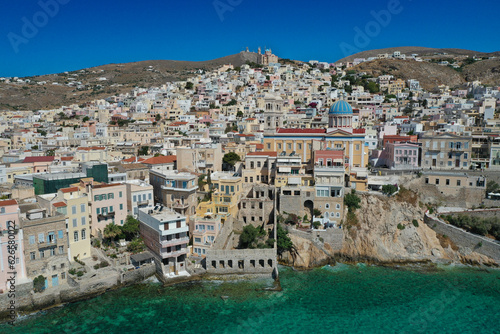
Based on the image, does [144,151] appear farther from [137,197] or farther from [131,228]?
[131,228]

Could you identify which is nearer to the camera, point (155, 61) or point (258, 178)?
point (258, 178)

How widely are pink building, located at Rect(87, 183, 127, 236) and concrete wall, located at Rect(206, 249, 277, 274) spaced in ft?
30.1

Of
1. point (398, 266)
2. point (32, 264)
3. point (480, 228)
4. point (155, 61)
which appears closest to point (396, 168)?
point (480, 228)

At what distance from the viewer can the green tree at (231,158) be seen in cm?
A: 4534

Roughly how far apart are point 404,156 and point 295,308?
24500mm

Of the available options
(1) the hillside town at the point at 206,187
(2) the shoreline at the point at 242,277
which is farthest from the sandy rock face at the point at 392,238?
(1) the hillside town at the point at 206,187

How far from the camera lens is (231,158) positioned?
45.4 m

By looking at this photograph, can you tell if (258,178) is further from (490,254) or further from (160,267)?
(490,254)

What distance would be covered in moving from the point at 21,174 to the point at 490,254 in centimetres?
4569

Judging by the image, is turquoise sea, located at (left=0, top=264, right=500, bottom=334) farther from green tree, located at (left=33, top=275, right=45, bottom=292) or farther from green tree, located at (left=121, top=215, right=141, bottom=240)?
green tree, located at (left=121, top=215, right=141, bottom=240)

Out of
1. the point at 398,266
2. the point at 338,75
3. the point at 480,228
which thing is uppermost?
the point at 338,75

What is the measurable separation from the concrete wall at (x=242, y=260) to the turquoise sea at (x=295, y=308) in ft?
3.26

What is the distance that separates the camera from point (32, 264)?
2483cm

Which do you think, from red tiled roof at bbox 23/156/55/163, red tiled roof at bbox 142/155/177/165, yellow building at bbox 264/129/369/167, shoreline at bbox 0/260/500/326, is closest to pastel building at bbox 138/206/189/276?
shoreline at bbox 0/260/500/326
